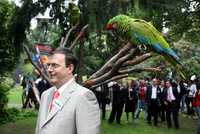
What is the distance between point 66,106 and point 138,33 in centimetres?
497

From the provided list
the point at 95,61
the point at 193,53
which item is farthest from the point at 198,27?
the point at 193,53

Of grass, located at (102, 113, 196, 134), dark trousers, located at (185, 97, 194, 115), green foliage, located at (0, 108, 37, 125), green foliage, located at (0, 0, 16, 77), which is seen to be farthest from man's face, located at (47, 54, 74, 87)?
dark trousers, located at (185, 97, 194, 115)

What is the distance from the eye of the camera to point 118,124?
19219mm

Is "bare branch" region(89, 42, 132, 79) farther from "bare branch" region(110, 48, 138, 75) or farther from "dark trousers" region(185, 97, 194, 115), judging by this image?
"dark trousers" region(185, 97, 194, 115)

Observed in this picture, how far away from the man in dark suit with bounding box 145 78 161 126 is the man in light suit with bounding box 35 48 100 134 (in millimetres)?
15059

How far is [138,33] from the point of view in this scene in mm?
8977

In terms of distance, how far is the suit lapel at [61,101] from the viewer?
165 inches

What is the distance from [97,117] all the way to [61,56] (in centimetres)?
59

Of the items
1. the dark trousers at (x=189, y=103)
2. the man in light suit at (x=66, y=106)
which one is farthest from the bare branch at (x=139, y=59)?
the dark trousers at (x=189, y=103)

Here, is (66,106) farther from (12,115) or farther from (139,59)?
(12,115)

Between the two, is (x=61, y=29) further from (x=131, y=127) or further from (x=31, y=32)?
(x=131, y=127)

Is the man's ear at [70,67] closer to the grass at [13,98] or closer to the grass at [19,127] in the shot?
the grass at [19,127]

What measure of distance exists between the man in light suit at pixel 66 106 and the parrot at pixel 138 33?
14.7ft

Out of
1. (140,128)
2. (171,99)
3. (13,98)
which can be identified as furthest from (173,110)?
(13,98)
